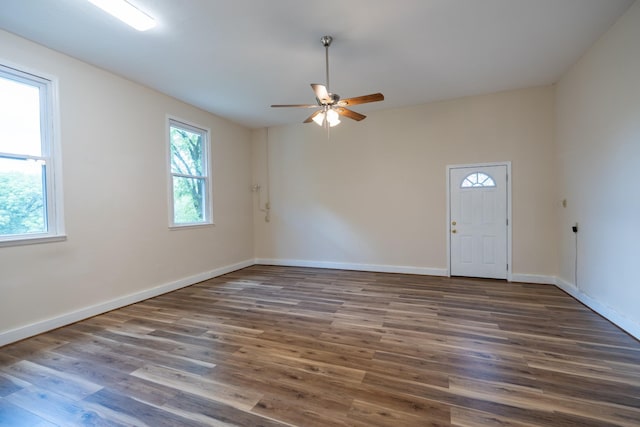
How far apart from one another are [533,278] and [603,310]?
141cm

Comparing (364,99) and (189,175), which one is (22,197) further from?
(364,99)

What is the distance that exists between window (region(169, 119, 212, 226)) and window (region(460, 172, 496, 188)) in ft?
14.6

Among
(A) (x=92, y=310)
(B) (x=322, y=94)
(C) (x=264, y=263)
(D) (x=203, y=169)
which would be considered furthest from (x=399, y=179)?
(A) (x=92, y=310)

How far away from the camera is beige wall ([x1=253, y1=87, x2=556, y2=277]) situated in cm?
438

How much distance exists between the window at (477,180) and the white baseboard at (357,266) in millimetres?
1500

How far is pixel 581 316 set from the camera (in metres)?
3.05

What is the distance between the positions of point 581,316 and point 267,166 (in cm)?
543

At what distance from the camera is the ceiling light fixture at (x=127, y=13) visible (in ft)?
7.68

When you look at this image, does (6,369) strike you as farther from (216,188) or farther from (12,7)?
(216,188)

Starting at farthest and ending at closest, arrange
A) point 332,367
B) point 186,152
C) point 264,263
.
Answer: point 264,263
point 186,152
point 332,367

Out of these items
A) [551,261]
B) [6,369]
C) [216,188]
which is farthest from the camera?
[216,188]

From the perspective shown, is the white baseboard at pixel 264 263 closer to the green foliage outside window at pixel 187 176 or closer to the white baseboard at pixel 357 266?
the white baseboard at pixel 357 266

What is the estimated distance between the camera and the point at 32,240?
111 inches

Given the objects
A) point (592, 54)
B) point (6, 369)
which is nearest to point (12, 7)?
point (6, 369)
